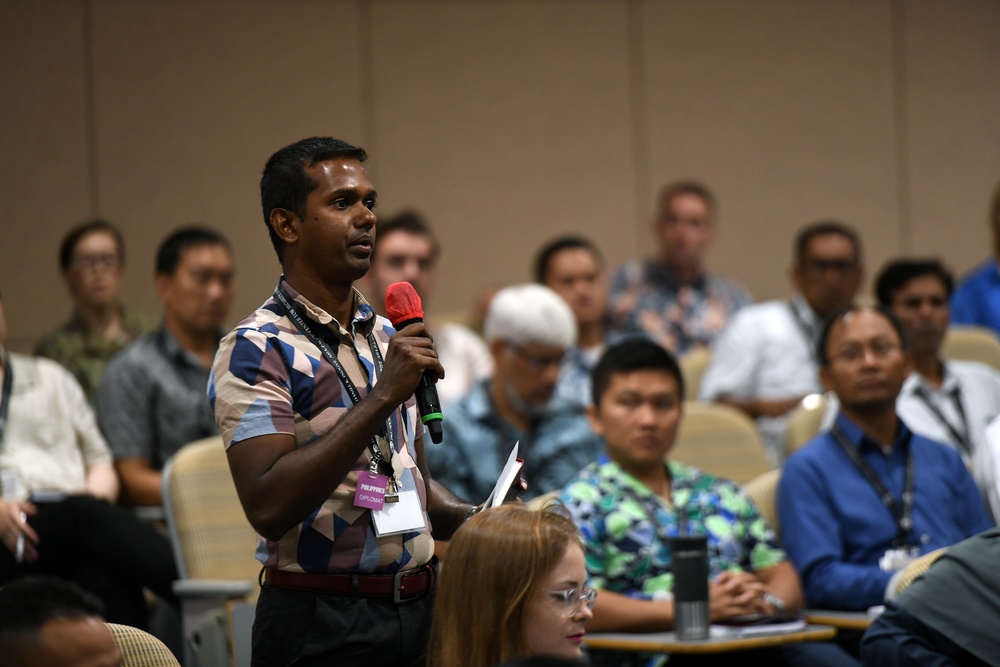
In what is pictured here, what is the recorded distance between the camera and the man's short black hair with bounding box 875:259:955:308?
4.47 meters

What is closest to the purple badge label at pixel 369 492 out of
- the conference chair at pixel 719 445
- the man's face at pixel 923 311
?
the conference chair at pixel 719 445

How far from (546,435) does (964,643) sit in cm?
160

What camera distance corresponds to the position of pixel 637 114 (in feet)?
20.3

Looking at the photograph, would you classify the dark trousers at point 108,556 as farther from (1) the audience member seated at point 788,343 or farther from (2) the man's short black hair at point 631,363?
(1) the audience member seated at point 788,343

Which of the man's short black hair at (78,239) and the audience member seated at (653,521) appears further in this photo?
the man's short black hair at (78,239)

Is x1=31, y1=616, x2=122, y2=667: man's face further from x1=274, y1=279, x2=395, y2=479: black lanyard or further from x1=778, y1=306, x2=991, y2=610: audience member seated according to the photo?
x1=778, y1=306, x2=991, y2=610: audience member seated

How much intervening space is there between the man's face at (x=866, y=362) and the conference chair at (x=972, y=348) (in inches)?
56.3

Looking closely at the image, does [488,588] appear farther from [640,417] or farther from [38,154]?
[38,154]

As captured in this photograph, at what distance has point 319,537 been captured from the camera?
5.90 feet

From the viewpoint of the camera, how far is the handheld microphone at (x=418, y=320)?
1771mm

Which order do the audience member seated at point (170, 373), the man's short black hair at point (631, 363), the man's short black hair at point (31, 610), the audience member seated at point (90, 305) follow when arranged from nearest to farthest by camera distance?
1. the man's short black hair at point (31, 610)
2. the man's short black hair at point (631, 363)
3. the audience member seated at point (170, 373)
4. the audience member seated at point (90, 305)

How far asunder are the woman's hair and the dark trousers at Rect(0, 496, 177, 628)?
1.63 m

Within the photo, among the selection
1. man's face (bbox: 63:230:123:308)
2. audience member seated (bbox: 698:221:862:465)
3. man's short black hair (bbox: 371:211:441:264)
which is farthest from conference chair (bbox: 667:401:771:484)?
man's face (bbox: 63:230:123:308)

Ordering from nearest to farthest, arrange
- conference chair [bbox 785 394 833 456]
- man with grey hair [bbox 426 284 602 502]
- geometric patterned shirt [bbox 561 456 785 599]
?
geometric patterned shirt [bbox 561 456 785 599] → man with grey hair [bbox 426 284 602 502] → conference chair [bbox 785 394 833 456]
